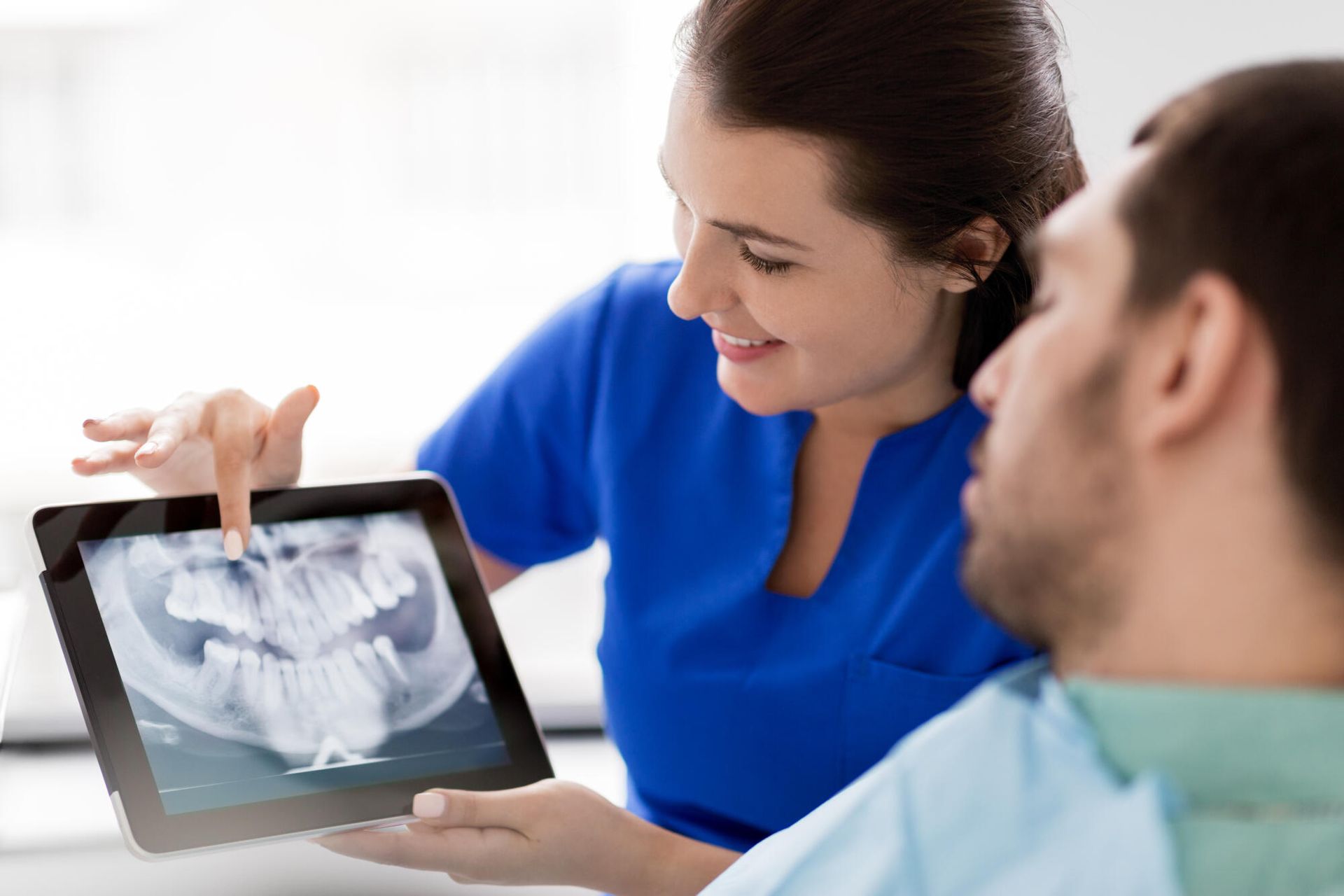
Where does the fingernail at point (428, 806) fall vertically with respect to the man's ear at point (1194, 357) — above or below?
below

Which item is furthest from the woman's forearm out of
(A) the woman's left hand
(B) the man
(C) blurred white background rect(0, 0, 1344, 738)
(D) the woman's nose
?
(C) blurred white background rect(0, 0, 1344, 738)

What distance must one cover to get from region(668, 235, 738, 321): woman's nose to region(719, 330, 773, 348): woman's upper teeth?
5 centimetres

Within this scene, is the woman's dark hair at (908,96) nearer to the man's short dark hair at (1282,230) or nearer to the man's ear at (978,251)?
the man's ear at (978,251)

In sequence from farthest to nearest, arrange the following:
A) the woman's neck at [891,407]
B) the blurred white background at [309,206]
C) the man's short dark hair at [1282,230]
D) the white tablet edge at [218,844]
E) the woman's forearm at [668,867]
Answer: the blurred white background at [309,206] < the woman's neck at [891,407] < the woman's forearm at [668,867] < the white tablet edge at [218,844] < the man's short dark hair at [1282,230]

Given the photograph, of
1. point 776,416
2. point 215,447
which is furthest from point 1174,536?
point 215,447

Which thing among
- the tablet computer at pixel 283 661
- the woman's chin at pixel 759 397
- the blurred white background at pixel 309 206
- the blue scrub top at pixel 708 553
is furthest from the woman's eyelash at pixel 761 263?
the blurred white background at pixel 309 206

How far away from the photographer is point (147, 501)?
35.8 inches

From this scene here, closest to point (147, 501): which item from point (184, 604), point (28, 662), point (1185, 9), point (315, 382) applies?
point (184, 604)

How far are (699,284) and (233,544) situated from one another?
0.42 meters

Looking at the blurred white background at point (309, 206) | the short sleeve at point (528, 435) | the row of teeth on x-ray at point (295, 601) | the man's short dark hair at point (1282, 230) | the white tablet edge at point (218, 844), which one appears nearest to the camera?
the man's short dark hair at point (1282, 230)

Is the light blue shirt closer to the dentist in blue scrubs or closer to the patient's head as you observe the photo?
the patient's head

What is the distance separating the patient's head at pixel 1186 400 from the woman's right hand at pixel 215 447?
571 millimetres

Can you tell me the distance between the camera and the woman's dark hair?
3.10 ft

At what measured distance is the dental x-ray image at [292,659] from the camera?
843 mm
